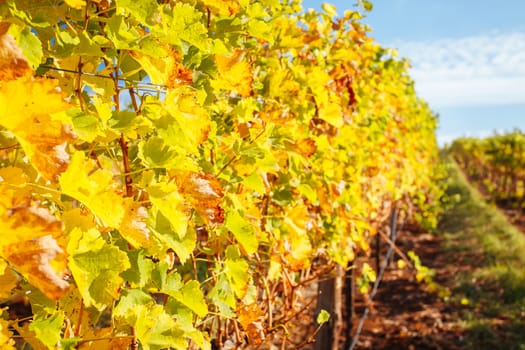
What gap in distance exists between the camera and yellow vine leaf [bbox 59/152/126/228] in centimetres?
70

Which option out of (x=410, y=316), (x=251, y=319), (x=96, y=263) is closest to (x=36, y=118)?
(x=96, y=263)

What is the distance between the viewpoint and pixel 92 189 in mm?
723

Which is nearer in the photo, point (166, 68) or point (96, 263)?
point (96, 263)

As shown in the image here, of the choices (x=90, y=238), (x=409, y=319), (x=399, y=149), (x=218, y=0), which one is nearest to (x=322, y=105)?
(x=218, y=0)

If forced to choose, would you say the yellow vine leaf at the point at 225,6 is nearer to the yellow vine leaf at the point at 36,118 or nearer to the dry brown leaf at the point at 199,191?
the dry brown leaf at the point at 199,191

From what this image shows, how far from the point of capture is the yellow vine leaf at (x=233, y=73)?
125cm

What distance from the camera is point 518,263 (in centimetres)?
951

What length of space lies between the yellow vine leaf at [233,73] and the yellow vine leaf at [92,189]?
577 millimetres

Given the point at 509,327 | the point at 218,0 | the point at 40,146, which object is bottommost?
the point at 509,327

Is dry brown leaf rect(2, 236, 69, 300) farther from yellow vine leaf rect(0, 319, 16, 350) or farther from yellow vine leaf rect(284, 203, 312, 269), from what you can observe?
yellow vine leaf rect(284, 203, 312, 269)

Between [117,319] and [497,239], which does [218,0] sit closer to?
[117,319]

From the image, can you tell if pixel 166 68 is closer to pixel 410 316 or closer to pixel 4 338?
pixel 4 338

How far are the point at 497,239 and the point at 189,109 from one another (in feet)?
38.7

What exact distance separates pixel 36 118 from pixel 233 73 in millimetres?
690
